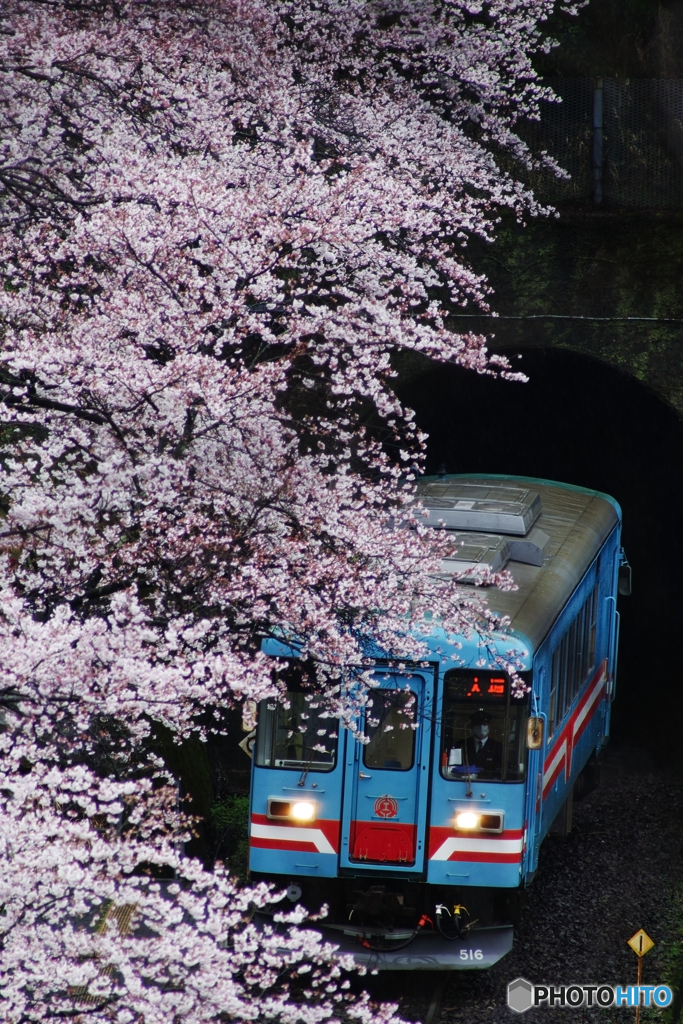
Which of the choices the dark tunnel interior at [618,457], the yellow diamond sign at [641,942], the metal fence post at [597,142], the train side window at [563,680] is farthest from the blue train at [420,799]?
the dark tunnel interior at [618,457]

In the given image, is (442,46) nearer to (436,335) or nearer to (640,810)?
(436,335)

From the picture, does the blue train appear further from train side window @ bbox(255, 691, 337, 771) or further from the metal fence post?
the metal fence post

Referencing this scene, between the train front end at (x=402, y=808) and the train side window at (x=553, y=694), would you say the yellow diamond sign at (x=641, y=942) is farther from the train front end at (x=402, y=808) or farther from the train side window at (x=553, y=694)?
the train side window at (x=553, y=694)

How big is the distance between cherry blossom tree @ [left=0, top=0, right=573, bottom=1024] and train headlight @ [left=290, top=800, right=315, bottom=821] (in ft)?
2.72

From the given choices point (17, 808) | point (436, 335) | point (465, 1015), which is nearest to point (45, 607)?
point (17, 808)

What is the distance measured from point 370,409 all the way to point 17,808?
748 centimetres

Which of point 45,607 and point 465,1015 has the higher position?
point 45,607


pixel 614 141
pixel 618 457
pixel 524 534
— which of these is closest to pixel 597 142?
pixel 614 141

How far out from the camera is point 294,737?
8711mm

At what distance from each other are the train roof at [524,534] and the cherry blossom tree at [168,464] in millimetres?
626

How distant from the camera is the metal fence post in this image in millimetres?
12508

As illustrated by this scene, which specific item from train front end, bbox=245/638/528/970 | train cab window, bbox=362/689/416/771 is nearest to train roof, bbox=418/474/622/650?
train front end, bbox=245/638/528/970

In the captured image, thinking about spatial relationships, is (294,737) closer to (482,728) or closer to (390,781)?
(390,781)

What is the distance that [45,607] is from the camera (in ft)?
24.2
